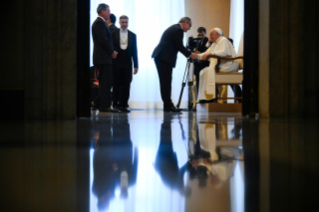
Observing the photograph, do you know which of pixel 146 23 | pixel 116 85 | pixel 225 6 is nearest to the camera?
pixel 116 85

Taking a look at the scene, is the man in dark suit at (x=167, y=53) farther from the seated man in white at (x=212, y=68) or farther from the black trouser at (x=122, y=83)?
the black trouser at (x=122, y=83)

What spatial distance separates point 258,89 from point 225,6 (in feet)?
22.8

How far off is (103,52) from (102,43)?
0.11 m

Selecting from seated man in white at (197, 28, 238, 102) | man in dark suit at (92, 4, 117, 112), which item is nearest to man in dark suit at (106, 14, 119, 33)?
man in dark suit at (92, 4, 117, 112)

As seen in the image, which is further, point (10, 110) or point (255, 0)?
point (255, 0)

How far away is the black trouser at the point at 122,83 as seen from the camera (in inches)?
208

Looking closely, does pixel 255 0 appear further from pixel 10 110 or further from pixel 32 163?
pixel 32 163

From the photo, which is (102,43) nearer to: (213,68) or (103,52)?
(103,52)

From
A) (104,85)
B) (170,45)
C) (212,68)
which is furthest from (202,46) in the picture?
(104,85)

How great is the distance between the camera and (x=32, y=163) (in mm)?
443

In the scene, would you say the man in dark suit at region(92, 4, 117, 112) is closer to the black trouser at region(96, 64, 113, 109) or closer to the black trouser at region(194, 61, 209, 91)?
the black trouser at region(96, 64, 113, 109)

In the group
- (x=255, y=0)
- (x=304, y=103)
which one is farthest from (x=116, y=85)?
(x=304, y=103)

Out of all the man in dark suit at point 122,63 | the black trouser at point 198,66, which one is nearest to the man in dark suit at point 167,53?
the man in dark suit at point 122,63

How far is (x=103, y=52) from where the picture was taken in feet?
14.5
